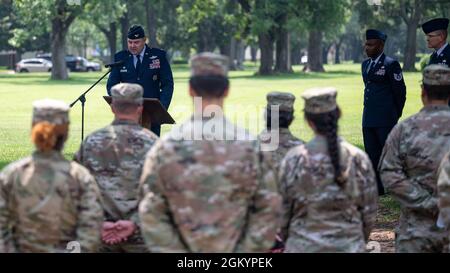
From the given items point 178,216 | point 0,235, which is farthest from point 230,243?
point 0,235

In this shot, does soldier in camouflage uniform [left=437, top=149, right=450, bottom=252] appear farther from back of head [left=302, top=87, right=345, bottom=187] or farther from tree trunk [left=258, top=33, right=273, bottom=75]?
tree trunk [left=258, top=33, right=273, bottom=75]

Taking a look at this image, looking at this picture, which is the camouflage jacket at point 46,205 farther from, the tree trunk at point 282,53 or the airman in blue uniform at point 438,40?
the tree trunk at point 282,53

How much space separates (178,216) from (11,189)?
0.96m

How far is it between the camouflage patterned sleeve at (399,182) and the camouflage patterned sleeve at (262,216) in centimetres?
205

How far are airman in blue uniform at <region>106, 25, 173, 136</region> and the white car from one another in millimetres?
71102

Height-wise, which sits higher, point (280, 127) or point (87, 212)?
point (280, 127)

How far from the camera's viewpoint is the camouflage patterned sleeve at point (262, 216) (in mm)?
4789

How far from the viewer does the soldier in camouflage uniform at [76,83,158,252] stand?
6.22 m

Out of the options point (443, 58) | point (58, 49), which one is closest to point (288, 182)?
point (443, 58)

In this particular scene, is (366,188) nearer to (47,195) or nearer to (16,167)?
(47,195)

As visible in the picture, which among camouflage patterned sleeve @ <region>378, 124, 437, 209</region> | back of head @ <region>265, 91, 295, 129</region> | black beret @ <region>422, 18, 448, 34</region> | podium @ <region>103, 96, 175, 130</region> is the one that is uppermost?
black beret @ <region>422, 18, 448, 34</region>

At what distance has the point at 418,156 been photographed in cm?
669

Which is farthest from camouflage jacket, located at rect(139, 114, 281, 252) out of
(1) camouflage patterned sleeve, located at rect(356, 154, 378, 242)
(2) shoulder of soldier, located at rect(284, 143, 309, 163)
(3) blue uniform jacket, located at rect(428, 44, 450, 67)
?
(3) blue uniform jacket, located at rect(428, 44, 450, 67)

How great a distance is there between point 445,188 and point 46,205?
7.88 ft
